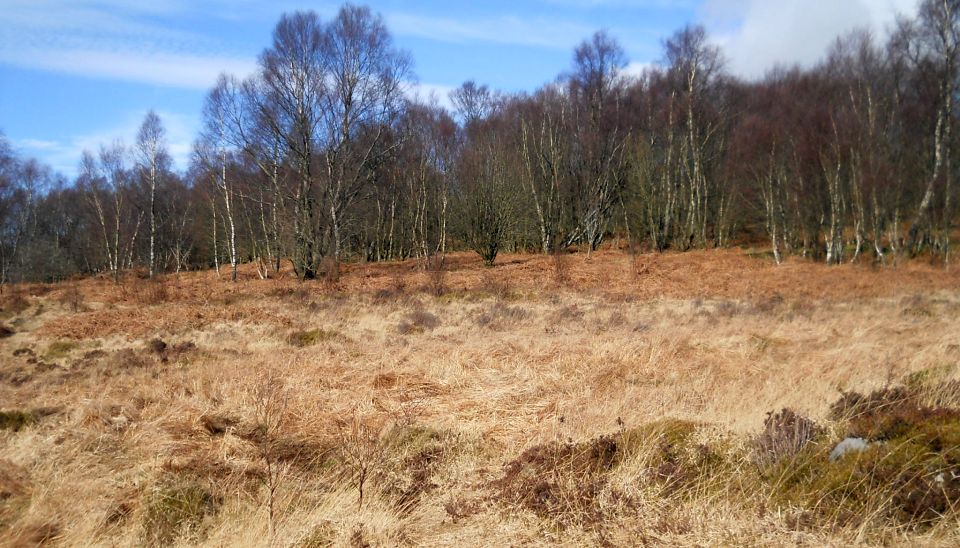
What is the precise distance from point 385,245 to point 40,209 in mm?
26708

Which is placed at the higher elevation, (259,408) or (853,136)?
(853,136)

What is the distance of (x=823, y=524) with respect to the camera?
320 centimetres

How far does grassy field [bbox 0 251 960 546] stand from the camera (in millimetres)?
3436

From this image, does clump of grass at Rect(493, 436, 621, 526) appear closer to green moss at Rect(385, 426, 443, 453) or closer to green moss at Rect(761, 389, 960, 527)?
green moss at Rect(385, 426, 443, 453)

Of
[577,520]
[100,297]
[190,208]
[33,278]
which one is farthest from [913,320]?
[33,278]

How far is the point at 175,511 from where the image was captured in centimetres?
377

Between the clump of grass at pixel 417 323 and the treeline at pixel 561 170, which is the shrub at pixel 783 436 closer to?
the clump of grass at pixel 417 323

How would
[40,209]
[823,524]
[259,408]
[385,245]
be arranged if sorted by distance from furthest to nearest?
[40,209] → [385,245] → [259,408] → [823,524]

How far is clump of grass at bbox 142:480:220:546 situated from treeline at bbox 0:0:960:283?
17.2 m

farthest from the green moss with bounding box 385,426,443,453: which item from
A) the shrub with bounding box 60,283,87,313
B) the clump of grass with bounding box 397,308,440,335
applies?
the shrub with bounding box 60,283,87,313

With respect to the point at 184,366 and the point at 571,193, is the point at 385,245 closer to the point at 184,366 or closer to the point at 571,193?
the point at 571,193

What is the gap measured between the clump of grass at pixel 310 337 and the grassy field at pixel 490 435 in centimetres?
7

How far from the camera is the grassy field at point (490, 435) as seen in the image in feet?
11.3

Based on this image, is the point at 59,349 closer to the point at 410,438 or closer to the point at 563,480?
the point at 410,438
